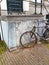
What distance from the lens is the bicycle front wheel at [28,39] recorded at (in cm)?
521

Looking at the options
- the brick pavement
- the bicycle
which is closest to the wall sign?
the bicycle

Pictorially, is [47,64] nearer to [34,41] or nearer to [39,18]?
[34,41]

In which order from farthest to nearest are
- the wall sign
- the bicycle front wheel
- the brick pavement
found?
the wall sign, the bicycle front wheel, the brick pavement

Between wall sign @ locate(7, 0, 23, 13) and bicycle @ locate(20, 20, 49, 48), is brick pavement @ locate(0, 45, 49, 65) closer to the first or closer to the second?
bicycle @ locate(20, 20, 49, 48)

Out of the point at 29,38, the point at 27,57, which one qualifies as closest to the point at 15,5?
the point at 29,38

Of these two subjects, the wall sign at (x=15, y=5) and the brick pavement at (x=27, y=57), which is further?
the wall sign at (x=15, y=5)

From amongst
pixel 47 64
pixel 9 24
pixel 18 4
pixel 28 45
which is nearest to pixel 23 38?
pixel 28 45

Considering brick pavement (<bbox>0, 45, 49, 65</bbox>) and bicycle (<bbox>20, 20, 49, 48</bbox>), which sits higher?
bicycle (<bbox>20, 20, 49, 48</bbox>)

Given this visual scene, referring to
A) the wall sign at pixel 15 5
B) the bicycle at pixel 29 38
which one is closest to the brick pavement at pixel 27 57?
the bicycle at pixel 29 38

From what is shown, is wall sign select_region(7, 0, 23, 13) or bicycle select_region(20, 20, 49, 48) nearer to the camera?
bicycle select_region(20, 20, 49, 48)

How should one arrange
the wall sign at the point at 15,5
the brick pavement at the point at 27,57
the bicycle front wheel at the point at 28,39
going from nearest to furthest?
the brick pavement at the point at 27,57 → the bicycle front wheel at the point at 28,39 → the wall sign at the point at 15,5

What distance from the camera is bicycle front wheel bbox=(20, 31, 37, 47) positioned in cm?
521

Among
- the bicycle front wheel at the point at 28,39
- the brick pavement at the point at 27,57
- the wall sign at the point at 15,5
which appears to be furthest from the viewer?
the wall sign at the point at 15,5

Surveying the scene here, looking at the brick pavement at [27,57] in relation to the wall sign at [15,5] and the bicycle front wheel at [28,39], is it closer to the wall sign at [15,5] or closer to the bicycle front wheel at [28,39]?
the bicycle front wheel at [28,39]
